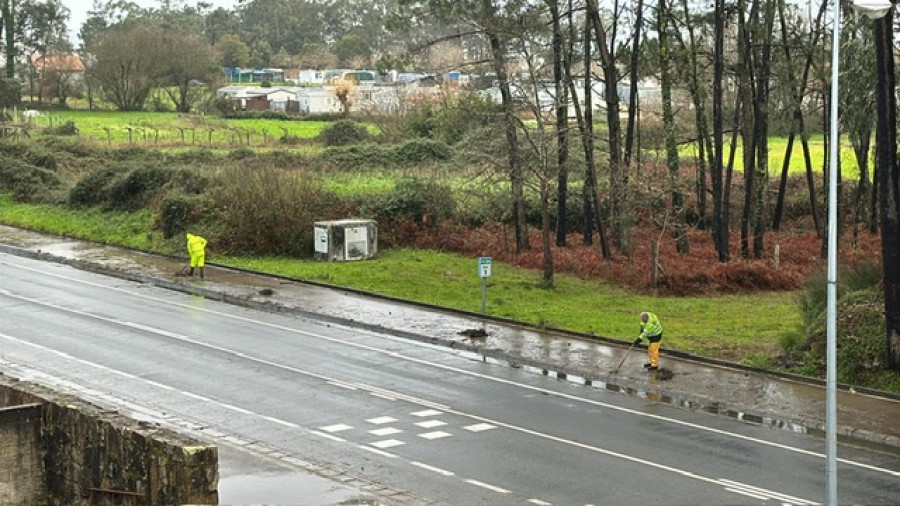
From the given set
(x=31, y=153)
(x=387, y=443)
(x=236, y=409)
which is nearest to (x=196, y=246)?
(x=236, y=409)

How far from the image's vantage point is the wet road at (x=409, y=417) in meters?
16.8

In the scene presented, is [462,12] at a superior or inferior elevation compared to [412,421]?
superior

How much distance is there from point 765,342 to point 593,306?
20.3ft

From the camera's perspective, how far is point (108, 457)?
51.4ft

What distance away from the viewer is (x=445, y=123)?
63312mm

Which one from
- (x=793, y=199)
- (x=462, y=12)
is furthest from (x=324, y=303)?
(x=793, y=199)

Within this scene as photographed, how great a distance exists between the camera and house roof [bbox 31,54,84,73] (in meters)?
96.1

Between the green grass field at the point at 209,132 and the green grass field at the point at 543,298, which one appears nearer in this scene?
the green grass field at the point at 543,298

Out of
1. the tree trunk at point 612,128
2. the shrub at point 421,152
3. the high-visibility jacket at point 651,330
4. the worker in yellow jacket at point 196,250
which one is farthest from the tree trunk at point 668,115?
the shrub at point 421,152

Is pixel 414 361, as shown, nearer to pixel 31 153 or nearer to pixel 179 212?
pixel 179 212

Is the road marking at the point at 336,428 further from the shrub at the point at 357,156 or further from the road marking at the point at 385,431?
the shrub at the point at 357,156

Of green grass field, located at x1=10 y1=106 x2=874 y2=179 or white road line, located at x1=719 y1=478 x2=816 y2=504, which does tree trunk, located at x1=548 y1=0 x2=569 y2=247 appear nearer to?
white road line, located at x1=719 y1=478 x2=816 y2=504

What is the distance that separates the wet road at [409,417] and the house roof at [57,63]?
71.3 meters

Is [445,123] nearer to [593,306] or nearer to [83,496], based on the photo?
[593,306]
